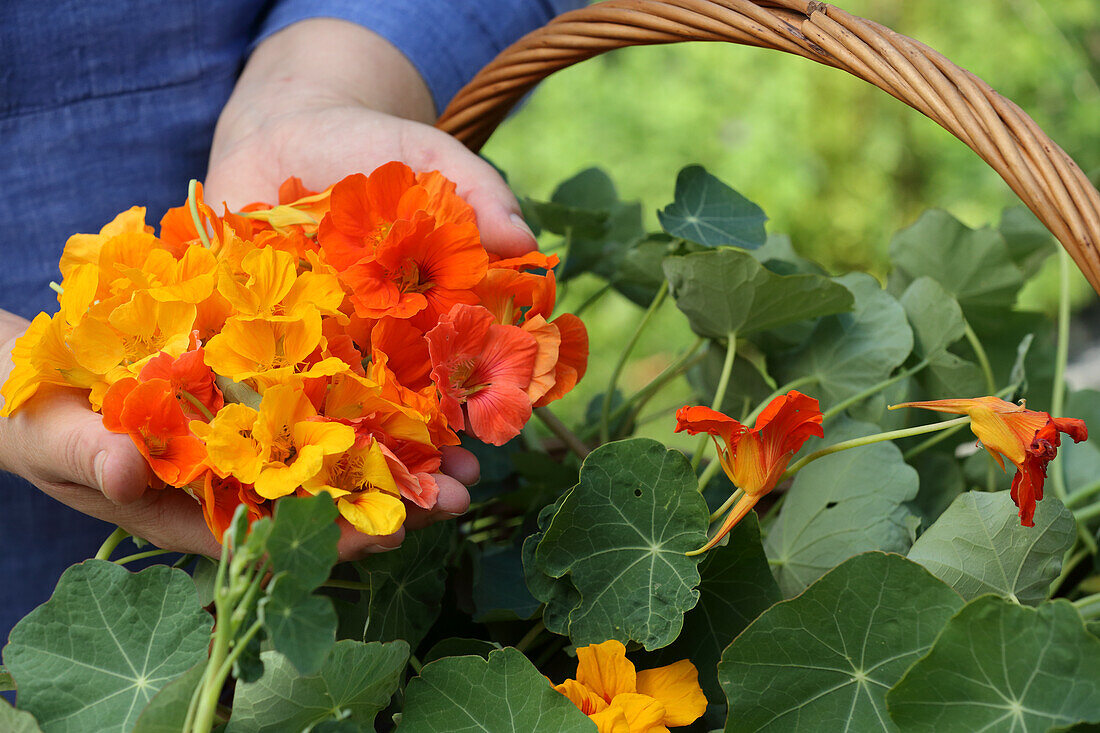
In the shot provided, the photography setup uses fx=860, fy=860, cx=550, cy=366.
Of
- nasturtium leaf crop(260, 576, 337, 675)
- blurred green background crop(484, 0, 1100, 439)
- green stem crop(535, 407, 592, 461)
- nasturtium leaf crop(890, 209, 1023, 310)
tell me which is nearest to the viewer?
nasturtium leaf crop(260, 576, 337, 675)

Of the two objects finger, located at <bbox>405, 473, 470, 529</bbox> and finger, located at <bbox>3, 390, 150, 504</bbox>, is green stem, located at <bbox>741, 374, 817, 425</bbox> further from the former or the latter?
finger, located at <bbox>3, 390, 150, 504</bbox>

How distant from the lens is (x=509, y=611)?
0.52 metres

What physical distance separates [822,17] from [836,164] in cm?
219

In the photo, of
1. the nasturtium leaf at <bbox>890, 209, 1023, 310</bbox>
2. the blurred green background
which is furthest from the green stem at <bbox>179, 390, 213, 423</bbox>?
the blurred green background

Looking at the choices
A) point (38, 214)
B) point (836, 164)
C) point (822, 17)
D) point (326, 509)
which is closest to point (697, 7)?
point (822, 17)

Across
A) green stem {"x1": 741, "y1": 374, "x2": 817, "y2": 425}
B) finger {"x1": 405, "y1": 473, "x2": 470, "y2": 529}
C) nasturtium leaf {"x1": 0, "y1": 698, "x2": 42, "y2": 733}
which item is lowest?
nasturtium leaf {"x1": 0, "y1": 698, "x2": 42, "y2": 733}

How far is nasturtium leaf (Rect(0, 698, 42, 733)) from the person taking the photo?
0.39 meters

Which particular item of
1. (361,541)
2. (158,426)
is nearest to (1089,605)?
(361,541)

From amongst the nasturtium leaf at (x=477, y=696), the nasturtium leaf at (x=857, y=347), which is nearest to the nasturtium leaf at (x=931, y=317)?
the nasturtium leaf at (x=857, y=347)

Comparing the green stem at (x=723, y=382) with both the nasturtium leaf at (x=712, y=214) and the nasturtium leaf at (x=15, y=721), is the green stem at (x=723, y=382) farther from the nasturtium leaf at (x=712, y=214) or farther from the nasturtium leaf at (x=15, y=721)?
the nasturtium leaf at (x=15, y=721)

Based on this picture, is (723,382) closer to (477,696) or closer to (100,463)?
(477,696)

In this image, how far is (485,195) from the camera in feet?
1.90

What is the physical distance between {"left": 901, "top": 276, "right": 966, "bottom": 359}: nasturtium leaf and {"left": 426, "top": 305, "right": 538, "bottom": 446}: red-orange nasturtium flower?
367 millimetres

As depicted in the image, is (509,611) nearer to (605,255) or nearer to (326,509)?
(326,509)
